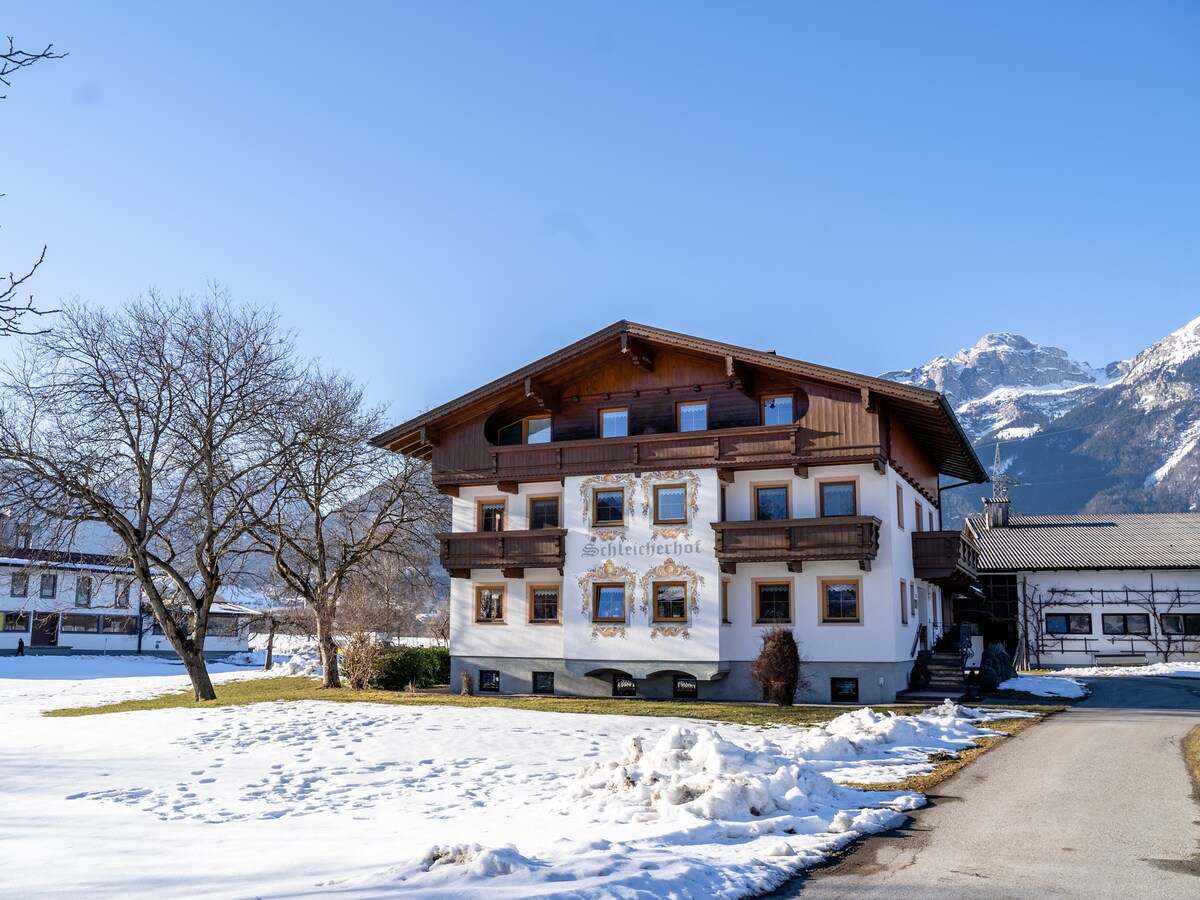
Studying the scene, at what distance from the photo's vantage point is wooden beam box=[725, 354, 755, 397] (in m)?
30.2

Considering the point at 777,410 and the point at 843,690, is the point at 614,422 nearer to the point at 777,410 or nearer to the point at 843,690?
the point at 777,410

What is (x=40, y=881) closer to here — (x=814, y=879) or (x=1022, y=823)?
(x=814, y=879)

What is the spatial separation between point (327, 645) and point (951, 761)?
22979 millimetres

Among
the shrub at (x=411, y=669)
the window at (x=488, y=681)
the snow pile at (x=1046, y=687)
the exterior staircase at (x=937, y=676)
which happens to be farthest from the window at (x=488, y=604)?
the snow pile at (x=1046, y=687)

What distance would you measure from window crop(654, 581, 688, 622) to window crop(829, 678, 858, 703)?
15.4ft

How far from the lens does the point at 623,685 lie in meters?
31.9

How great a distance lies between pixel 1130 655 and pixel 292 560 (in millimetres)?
40608

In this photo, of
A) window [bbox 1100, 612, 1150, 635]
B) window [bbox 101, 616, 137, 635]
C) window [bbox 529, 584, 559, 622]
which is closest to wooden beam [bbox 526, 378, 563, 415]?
window [bbox 529, 584, 559, 622]

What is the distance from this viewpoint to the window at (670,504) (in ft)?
102

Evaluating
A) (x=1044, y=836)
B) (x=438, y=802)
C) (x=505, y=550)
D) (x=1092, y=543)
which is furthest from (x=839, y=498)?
(x=1092, y=543)

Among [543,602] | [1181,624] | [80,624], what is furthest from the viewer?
[80,624]

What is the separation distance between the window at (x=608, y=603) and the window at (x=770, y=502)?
4843 millimetres

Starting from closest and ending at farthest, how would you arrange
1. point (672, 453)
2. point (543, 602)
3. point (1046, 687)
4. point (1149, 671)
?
point (672, 453) < point (543, 602) < point (1046, 687) < point (1149, 671)

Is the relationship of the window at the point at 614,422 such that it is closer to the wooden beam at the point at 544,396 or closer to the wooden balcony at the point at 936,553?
the wooden beam at the point at 544,396
